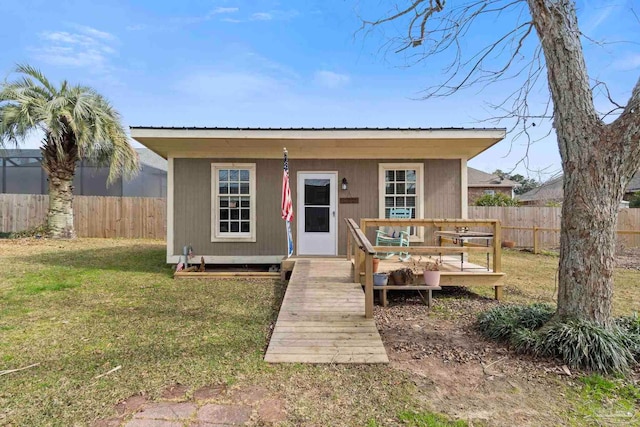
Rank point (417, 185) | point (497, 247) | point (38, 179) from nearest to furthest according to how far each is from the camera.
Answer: point (497, 247) → point (417, 185) → point (38, 179)

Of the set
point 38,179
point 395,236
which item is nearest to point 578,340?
point 395,236

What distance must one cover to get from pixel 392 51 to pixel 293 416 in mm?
4447

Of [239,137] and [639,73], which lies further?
[239,137]

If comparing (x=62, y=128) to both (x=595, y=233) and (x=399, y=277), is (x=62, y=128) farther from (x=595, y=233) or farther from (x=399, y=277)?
(x=595, y=233)

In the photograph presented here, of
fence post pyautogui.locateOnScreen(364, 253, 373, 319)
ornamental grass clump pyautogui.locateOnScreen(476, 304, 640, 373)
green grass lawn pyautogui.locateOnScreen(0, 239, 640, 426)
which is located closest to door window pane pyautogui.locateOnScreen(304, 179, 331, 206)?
green grass lawn pyautogui.locateOnScreen(0, 239, 640, 426)

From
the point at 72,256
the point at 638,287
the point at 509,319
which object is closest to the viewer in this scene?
the point at 509,319

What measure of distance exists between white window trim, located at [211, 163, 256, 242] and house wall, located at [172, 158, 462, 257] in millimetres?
80

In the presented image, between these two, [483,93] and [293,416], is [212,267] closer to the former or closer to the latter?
[293,416]

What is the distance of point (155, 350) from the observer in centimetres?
292

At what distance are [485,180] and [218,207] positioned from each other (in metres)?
22.0

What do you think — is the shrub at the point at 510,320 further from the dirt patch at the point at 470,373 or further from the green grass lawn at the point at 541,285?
the green grass lawn at the point at 541,285

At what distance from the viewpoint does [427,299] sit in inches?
180

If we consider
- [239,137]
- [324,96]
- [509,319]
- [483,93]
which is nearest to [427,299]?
[509,319]

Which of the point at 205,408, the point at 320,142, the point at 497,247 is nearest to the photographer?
the point at 205,408
